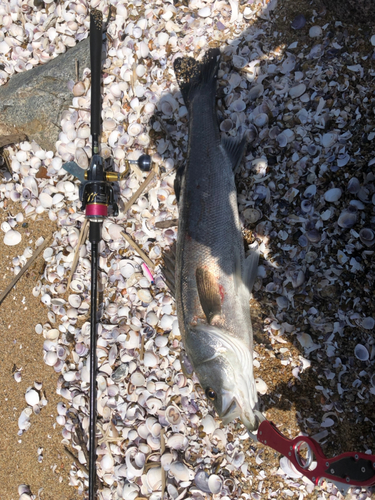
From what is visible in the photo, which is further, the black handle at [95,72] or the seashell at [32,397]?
the seashell at [32,397]

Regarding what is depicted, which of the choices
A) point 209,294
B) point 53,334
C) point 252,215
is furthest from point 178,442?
point 252,215

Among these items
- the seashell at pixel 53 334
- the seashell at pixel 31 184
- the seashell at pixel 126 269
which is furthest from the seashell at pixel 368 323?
the seashell at pixel 31 184

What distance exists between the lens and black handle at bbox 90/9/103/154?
11.3 feet

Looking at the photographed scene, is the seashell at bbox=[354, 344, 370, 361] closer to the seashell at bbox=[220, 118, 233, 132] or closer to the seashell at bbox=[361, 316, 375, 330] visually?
the seashell at bbox=[361, 316, 375, 330]

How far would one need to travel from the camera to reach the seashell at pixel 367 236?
2721 mm

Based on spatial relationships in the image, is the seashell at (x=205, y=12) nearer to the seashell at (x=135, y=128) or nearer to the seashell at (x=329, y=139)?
the seashell at (x=135, y=128)

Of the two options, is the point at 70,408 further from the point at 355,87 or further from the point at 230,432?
the point at 355,87

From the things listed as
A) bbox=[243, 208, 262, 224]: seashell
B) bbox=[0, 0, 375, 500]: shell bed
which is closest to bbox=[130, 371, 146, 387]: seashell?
bbox=[0, 0, 375, 500]: shell bed

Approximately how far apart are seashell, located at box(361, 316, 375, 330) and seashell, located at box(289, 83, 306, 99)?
6.07 feet

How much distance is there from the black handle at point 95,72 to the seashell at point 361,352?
269 cm

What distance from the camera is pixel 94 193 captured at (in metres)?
3.20

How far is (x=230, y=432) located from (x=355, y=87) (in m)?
2.89

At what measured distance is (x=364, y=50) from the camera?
2.97 metres

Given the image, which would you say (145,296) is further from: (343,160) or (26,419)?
(343,160)
